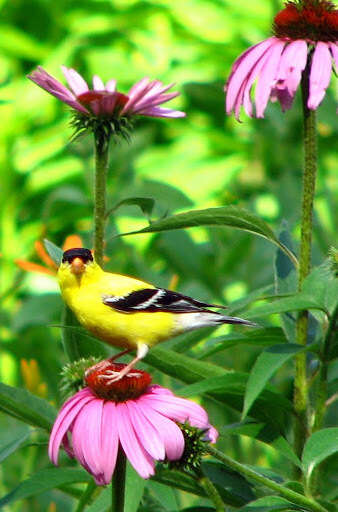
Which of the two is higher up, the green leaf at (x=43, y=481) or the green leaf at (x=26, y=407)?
the green leaf at (x=26, y=407)

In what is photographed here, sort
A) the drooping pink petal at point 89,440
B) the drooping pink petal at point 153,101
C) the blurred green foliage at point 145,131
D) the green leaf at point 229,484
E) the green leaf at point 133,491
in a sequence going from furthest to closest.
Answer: the blurred green foliage at point 145,131 → the drooping pink petal at point 153,101 → the green leaf at point 229,484 → the green leaf at point 133,491 → the drooping pink petal at point 89,440

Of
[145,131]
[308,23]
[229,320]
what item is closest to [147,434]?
[229,320]

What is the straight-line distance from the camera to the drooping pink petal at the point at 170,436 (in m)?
0.80

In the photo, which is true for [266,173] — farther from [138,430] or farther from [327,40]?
[138,430]

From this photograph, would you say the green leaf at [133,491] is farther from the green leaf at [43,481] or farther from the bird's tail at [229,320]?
the bird's tail at [229,320]

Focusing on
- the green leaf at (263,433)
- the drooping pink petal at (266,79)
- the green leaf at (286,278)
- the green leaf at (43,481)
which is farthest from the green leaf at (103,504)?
the drooping pink petal at (266,79)

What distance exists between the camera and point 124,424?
817 mm

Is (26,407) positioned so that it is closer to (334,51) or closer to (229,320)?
A: (229,320)

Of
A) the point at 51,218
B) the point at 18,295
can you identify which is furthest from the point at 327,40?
the point at 18,295

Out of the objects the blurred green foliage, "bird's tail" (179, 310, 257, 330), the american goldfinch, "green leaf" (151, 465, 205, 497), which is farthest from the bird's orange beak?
the blurred green foliage

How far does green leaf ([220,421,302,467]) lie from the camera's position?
941 mm

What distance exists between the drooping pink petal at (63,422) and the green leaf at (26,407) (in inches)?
4.1

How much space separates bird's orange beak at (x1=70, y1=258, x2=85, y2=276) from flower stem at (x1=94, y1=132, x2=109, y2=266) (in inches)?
0.9

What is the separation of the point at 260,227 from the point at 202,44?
2.18 m
